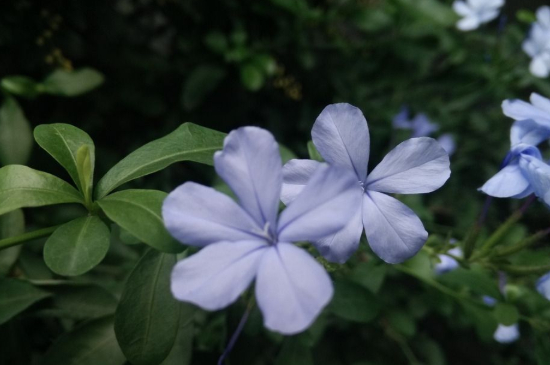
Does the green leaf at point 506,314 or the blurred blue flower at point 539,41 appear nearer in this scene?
the green leaf at point 506,314

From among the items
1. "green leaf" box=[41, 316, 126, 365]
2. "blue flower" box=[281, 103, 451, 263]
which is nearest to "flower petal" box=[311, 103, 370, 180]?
"blue flower" box=[281, 103, 451, 263]

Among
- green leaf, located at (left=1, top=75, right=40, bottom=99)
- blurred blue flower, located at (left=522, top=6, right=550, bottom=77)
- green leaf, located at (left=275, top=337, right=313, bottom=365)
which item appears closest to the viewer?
green leaf, located at (left=275, top=337, right=313, bottom=365)

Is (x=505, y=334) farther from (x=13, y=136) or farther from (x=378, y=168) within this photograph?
(x=13, y=136)

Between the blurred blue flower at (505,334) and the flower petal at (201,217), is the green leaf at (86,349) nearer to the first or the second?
the flower petal at (201,217)

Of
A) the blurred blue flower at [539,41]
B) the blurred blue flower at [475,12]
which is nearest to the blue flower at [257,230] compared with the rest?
the blurred blue flower at [539,41]

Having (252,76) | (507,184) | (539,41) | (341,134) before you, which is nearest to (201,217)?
(341,134)

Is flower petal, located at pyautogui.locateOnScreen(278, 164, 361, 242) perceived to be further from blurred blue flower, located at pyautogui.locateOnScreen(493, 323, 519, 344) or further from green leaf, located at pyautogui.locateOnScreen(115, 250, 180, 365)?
blurred blue flower, located at pyautogui.locateOnScreen(493, 323, 519, 344)
